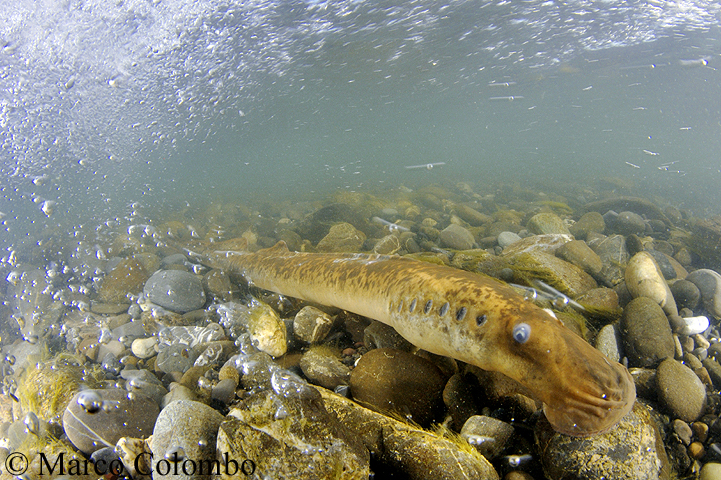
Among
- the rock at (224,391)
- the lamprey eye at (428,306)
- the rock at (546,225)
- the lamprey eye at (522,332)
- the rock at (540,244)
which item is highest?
the lamprey eye at (522,332)

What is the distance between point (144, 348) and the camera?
3.31 metres

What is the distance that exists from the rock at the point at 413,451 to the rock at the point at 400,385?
0.62 ft

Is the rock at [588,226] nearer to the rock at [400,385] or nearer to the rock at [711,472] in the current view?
the rock at [711,472]

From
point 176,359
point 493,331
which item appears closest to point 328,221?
point 176,359

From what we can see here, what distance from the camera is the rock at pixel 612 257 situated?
3340 mm

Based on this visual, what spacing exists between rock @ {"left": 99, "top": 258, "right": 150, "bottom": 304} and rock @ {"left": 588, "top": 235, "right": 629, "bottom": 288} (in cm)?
625

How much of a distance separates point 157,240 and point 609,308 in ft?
27.8

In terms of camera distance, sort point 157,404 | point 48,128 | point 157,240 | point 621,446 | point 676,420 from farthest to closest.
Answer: point 48,128
point 157,240
point 157,404
point 676,420
point 621,446

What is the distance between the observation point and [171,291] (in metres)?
4.11

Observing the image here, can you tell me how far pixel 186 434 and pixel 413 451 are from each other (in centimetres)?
125

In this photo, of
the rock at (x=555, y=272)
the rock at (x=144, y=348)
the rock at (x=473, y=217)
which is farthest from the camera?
the rock at (x=473, y=217)

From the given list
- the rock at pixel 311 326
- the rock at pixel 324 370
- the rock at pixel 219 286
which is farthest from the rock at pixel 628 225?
the rock at pixel 219 286

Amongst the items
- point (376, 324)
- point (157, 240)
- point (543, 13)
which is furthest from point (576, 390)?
point (543, 13)

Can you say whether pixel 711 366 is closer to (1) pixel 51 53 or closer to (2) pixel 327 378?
(2) pixel 327 378
